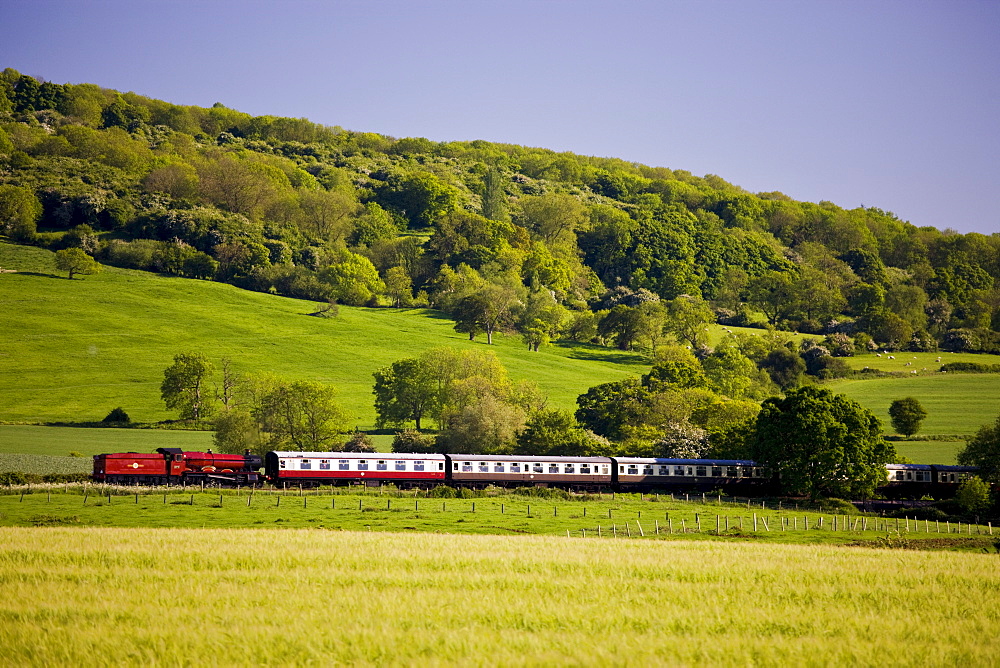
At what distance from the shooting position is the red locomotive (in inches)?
2384

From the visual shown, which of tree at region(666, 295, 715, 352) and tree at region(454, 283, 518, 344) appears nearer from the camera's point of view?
tree at region(454, 283, 518, 344)

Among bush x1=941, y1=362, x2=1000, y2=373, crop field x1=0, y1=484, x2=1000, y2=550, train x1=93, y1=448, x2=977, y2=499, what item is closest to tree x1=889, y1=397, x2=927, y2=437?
train x1=93, y1=448, x2=977, y2=499

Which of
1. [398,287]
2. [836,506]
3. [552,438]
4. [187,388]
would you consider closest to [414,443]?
[552,438]

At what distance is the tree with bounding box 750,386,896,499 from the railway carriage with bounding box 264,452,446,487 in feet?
71.5

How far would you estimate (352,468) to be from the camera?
206 ft

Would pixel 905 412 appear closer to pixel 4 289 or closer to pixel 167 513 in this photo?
pixel 167 513

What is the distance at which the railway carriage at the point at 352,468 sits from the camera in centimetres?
6212

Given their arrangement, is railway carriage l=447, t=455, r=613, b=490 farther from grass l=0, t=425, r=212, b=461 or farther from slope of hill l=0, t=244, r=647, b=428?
slope of hill l=0, t=244, r=647, b=428

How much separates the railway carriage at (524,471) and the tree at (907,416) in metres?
46.7

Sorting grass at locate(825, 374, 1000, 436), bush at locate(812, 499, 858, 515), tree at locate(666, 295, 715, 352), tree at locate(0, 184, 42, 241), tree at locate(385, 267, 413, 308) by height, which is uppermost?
tree at locate(0, 184, 42, 241)

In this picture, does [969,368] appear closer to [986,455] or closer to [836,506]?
[986,455]

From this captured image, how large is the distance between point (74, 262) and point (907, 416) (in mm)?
104280

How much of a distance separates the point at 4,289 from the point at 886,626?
120703 mm

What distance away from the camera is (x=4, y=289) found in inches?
4717
